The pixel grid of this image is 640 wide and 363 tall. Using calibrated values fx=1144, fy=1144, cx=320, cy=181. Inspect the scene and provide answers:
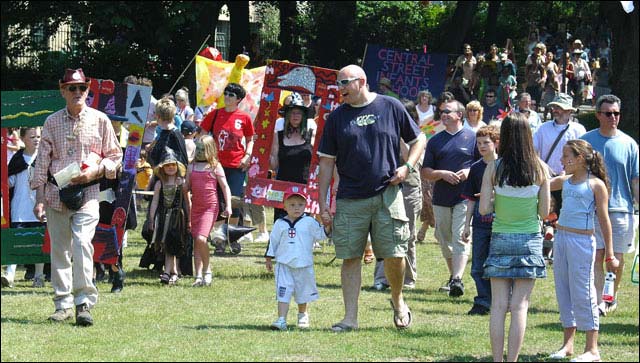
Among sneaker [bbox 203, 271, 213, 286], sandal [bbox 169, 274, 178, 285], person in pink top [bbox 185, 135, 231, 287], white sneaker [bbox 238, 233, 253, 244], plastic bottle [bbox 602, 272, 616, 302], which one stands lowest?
white sneaker [bbox 238, 233, 253, 244]

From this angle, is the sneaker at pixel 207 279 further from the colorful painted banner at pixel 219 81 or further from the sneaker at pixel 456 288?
the colorful painted banner at pixel 219 81

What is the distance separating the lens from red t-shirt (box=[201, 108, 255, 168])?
1427 centimetres

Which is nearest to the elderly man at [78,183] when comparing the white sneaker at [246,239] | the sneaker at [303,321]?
the sneaker at [303,321]

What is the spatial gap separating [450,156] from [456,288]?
1.38 metres

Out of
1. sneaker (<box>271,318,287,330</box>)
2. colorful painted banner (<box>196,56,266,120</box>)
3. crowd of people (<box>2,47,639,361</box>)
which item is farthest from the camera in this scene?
colorful painted banner (<box>196,56,266,120</box>)

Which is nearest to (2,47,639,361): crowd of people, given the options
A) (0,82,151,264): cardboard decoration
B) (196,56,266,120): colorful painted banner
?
(0,82,151,264): cardboard decoration

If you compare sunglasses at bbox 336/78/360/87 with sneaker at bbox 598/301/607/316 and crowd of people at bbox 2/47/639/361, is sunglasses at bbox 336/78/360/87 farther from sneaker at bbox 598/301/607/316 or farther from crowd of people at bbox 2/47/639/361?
sneaker at bbox 598/301/607/316

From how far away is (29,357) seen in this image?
795 cm

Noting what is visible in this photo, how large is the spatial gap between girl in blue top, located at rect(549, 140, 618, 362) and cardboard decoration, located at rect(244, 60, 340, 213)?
16.1 feet

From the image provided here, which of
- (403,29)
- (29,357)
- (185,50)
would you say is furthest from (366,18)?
(29,357)

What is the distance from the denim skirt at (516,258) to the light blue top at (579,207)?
726 millimetres

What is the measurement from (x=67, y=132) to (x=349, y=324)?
2818 mm

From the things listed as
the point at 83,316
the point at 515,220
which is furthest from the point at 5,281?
the point at 515,220

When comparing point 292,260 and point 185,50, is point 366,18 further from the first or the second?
point 292,260
